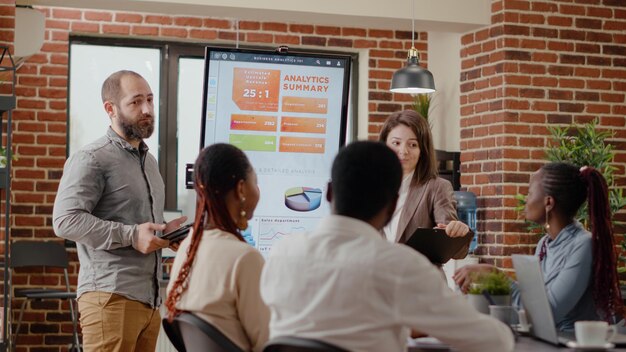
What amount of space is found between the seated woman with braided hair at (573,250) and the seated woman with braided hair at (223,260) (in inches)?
30.1

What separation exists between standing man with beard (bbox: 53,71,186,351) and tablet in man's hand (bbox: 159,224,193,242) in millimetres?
30

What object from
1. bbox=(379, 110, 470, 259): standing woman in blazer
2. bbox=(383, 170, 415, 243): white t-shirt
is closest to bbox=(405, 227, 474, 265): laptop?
bbox=(379, 110, 470, 259): standing woman in blazer

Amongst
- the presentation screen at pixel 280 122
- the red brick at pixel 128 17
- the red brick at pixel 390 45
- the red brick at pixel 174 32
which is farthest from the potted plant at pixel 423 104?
the presentation screen at pixel 280 122

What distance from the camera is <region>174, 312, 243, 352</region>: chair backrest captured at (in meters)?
2.41

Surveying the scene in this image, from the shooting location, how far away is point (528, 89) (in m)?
6.59

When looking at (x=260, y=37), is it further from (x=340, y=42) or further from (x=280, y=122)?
(x=280, y=122)

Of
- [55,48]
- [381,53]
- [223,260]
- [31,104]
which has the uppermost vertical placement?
[381,53]

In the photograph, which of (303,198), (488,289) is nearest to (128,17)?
(303,198)

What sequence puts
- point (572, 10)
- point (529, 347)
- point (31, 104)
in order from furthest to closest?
1. point (31, 104)
2. point (572, 10)
3. point (529, 347)

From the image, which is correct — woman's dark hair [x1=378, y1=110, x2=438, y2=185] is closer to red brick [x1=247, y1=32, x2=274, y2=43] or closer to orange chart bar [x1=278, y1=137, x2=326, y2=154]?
orange chart bar [x1=278, y1=137, x2=326, y2=154]

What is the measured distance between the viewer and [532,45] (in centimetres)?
661

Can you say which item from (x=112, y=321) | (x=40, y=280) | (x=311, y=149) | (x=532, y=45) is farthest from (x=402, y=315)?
(x=40, y=280)

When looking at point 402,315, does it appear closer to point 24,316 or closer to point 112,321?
point 112,321

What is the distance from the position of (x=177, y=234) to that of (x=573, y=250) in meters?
1.35
